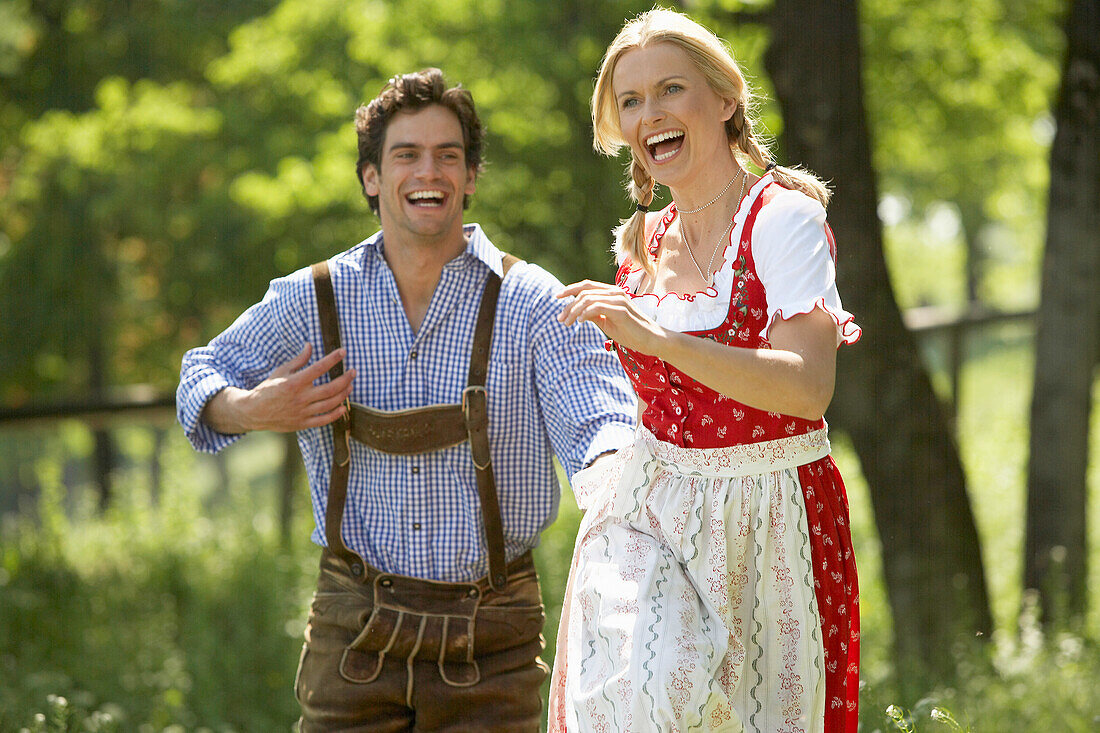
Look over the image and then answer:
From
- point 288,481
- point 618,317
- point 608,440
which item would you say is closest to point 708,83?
point 618,317

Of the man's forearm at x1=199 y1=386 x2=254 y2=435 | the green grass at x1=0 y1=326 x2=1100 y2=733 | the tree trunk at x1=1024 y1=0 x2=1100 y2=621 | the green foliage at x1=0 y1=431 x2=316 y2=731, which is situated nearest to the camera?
the man's forearm at x1=199 y1=386 x2=254 y2=435

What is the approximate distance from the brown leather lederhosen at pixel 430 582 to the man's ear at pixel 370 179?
0.48 meters

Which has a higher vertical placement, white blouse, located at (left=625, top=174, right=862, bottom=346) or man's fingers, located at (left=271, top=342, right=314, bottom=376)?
white blouse, located at (left=625, top=174, right=862, bottom=346)

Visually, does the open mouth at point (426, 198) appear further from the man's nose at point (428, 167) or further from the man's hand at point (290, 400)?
the man's hand at point (290, 400)

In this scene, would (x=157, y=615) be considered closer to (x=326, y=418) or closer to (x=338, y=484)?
(x=338, y=484)

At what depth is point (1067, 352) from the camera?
6.62m

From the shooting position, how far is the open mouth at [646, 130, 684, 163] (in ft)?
7.93

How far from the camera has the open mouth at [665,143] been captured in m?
2.42

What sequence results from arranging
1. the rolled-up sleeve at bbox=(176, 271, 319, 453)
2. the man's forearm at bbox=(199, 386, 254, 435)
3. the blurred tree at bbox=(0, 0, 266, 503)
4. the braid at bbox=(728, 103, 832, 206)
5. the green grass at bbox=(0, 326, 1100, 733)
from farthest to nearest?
the blurred tree at bbox=(0, 0, 266, 503)
the green grass at bbox=(0, 326, 1100, 733)
the rolled-up sleeve at bbox=(176, 271, 319, 453)
the man's forearm at bbox=(199, 386, 254, 435)
the braid at bbox=(728, 103, 832, 206)

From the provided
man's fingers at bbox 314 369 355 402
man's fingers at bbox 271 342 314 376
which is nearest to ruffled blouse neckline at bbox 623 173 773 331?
man's fingers at bbox 314 369 355 402

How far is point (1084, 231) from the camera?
641 centimetres

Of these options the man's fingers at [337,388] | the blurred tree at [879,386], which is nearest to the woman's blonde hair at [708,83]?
the man's fingers at [337,388]

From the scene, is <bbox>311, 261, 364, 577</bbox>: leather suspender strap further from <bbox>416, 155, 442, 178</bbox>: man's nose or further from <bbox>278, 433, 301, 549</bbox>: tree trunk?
<bbox>278, 433, 301, 549</bbox>: tree trunk

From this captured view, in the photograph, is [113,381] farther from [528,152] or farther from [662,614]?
[662,614]
